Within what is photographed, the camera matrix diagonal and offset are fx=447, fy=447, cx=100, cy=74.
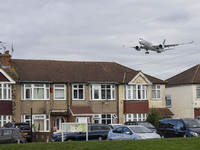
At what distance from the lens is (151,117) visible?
47781 millimetres

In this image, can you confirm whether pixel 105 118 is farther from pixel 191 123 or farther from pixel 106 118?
pixel 191 123

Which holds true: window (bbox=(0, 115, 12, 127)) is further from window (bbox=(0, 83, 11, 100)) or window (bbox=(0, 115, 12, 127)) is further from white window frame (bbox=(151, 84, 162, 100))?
white window frame (bbox=(151, 84, 162, 100))

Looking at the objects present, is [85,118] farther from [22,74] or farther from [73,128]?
[73,128]

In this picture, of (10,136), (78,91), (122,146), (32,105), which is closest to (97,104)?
(78,91)

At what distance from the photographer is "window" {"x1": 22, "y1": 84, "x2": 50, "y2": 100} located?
4559 cm

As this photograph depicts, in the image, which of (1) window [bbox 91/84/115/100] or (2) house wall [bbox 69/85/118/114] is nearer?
(2) house wall [bbox 69/85/118/114]

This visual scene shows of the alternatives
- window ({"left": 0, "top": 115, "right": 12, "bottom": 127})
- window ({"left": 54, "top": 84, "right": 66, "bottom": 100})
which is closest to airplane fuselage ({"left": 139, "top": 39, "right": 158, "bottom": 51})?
window ({"left": 54, "top": 84, "right": 66, "bottom": 100})

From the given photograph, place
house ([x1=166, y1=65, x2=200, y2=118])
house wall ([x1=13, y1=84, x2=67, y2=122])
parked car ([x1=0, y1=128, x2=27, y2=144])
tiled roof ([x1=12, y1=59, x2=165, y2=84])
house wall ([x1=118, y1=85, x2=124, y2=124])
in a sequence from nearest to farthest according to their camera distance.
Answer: parked car ([x1=0, y1=128, x2=27, y2=144]) → house wall ([x1=13, y1=84, x2=67, y2=122]) → tiled roof ([x1=12, y1=59, x2=165, y2=84]) → house wall ([x1=118, y1=85, x2=124, y2=124]) → house ([x1=166, y1=65, x2=200, y2=118])

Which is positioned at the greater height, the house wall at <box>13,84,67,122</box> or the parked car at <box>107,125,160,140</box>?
the house wall at <box>13,84,67,122</box>

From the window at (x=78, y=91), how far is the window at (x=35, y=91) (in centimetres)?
292

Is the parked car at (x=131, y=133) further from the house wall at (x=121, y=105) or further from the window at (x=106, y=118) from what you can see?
the house wall at (x=121, y=105)

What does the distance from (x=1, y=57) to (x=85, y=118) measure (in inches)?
445

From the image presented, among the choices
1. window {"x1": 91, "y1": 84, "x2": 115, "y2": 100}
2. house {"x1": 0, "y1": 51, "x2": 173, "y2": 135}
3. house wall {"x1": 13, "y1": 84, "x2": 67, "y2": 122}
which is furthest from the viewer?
window {"x1": 91, "y1": 84, "x2": 115, "y2": 100}

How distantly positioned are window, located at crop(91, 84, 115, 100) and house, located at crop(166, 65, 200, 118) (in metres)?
11.4
